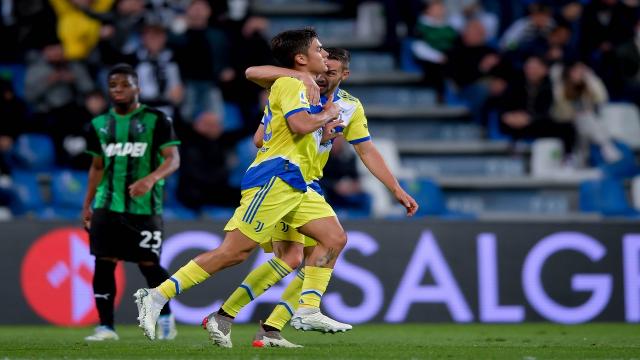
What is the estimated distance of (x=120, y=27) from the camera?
15836 millimetres

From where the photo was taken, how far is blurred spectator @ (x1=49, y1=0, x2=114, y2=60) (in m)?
15.7

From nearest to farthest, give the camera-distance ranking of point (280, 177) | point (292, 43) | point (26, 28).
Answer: point (280, 177)
point (292, 43)
point (26, 28)

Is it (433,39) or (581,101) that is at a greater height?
(433,39)

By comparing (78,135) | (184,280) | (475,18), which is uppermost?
(475,18)

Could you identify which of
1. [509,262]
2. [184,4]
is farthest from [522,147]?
[184,4]

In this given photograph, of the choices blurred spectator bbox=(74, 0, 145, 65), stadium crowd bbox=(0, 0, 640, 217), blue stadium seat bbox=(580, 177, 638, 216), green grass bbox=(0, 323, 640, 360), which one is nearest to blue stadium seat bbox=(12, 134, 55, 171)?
stadium crowd bbox=(0, 0, 640, 217)

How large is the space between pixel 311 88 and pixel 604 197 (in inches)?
311

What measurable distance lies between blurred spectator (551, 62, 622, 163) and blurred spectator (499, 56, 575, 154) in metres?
0.14

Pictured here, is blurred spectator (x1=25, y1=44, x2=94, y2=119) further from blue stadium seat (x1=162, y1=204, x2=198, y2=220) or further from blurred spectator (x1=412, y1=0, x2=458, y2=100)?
blurred spectator (x1=412, y1=0, x2=458, y2=100)

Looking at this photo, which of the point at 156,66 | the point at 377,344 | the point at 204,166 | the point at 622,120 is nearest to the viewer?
the point at 377,344

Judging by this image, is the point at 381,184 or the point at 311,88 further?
the point at 381,184

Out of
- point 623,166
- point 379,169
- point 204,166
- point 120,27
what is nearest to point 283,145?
point 379,169

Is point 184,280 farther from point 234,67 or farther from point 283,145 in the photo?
point 234,67

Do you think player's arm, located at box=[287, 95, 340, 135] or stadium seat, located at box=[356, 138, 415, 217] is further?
stadium seat, located at box=[356, 138, 415, 217]
